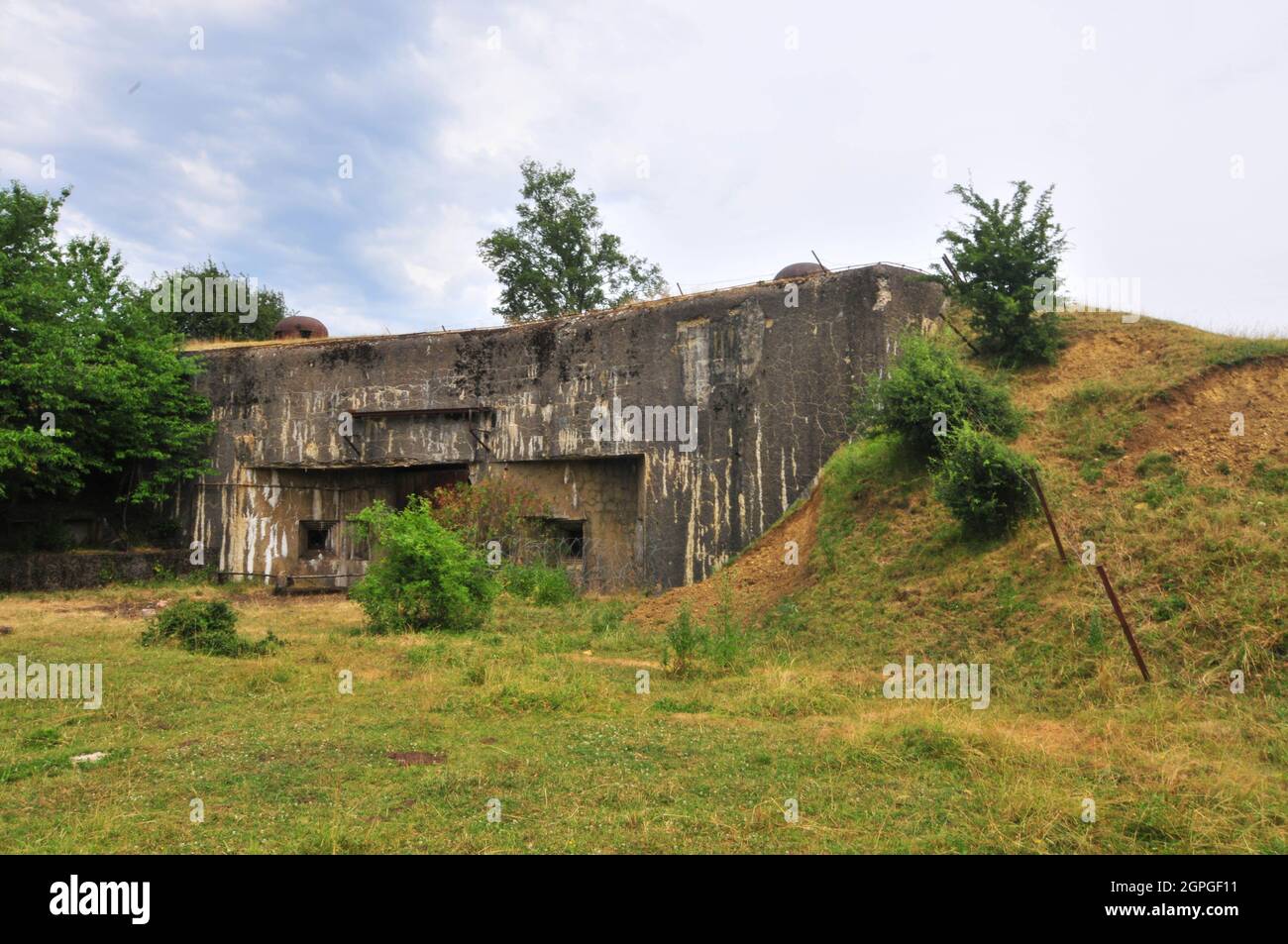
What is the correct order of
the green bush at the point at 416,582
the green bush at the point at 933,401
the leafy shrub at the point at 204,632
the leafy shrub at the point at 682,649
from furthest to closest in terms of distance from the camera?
the green bush at the point at 416,582 → the green bush at the point at 933,401 → the leafy shrub at the point at 204,632 → the leafy shrub at the point at 682,649

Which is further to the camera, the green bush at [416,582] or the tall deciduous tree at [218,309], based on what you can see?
the tall deciduous tree at [218,309]

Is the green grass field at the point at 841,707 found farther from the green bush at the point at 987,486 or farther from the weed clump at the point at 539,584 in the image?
the weed clump at the point at 539,584

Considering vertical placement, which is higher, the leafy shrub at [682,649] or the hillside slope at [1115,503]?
the hillside slope at [1115,503]

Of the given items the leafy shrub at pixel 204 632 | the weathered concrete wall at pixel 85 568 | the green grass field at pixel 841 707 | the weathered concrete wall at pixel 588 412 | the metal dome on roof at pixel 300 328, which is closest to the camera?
the green grass field at pixel 841 707

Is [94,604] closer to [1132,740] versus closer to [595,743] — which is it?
[595,743]

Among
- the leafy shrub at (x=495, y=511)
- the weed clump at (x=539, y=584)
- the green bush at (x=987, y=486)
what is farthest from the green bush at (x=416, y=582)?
the green bush at (x=987, y=486)

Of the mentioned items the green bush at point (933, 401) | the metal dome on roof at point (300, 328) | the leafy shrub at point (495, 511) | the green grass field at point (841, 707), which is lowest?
the green grass field at point (841, 707)

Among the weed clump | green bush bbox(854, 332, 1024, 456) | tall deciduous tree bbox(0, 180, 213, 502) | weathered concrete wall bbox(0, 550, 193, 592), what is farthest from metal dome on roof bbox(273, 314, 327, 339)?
green bush bbox(854, 332, 1024, 456)

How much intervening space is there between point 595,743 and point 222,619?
19.6 ft

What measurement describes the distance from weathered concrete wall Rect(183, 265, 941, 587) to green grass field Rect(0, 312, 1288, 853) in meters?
1.87

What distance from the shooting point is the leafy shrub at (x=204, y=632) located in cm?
980

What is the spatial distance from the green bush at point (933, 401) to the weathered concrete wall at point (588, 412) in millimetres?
1705

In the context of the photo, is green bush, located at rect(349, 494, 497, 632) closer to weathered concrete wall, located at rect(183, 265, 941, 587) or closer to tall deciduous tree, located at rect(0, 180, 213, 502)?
weathered concrete wall, located at rect(183, 265, 941, 587)

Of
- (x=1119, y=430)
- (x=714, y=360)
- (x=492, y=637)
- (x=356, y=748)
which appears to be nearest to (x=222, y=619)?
(x=492, y=637)
